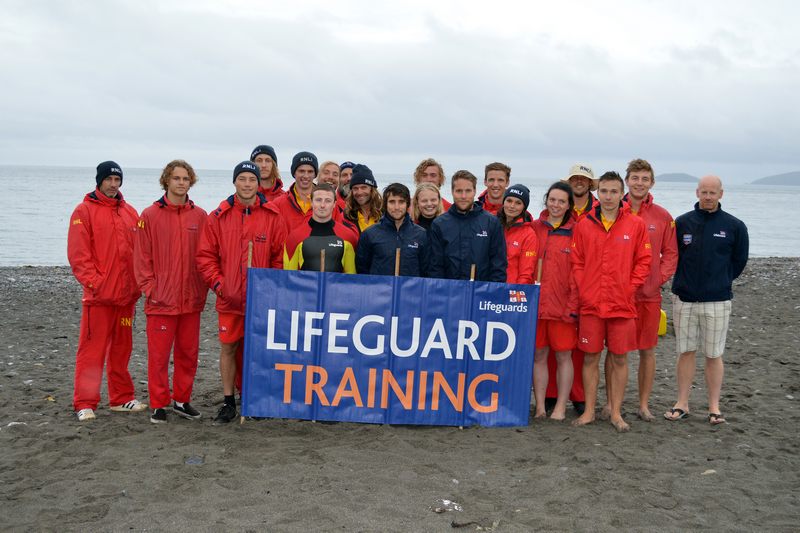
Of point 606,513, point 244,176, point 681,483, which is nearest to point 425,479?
point 606,513

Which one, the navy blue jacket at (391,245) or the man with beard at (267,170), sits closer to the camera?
the navy blue jacket at (391,245)

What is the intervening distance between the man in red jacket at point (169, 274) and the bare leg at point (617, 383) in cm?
382

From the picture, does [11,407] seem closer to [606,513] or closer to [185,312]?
[185,312]

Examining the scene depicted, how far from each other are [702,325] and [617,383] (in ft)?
3.35

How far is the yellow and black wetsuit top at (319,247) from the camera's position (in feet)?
20.7

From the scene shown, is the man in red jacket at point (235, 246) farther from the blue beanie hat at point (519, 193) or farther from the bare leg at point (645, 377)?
the bare leg at point (645, 377)

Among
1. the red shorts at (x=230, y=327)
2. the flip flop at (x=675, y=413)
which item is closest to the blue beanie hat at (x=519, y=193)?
the flip flop at (x=675, y=413)

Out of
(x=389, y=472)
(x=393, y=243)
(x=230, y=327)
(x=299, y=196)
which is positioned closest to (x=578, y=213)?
(x=393, y=243)

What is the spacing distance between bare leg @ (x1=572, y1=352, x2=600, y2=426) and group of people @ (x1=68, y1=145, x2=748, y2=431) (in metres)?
0.01

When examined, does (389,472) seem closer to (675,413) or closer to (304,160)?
(675,413)

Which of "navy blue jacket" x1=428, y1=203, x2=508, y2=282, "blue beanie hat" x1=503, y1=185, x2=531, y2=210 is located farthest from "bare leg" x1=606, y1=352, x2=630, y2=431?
"blue beanie hat" x1=503, y1=185, x2=531, y2=210

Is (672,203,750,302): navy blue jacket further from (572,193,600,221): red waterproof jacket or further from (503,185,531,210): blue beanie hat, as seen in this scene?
(503,185,531,210): blue beanie hat

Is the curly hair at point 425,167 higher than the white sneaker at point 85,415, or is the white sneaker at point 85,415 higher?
the curly hair at point 425,167

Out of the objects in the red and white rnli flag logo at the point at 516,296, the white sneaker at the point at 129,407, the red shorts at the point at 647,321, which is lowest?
the white sneaker at the point at 129,407
